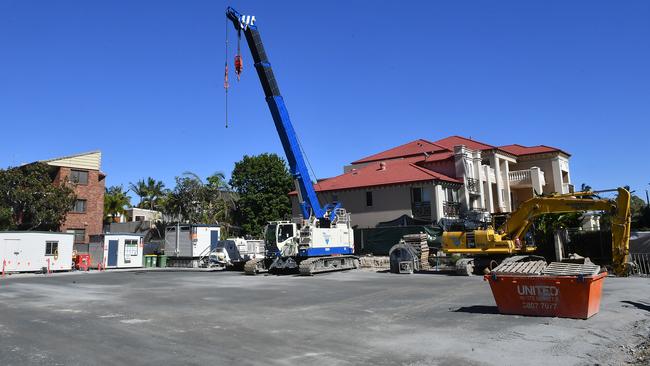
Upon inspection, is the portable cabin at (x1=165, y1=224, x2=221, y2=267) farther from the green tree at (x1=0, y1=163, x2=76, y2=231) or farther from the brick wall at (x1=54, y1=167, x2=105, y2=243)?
the brick wall at (x1=54, y1=167, x2=105, y2=243)

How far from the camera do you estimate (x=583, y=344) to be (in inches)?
341

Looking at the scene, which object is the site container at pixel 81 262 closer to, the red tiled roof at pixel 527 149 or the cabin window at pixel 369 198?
the cabin window at pixel 369 198

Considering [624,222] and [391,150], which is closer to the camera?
[624,222]

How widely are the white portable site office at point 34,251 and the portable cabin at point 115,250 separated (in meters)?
2.69

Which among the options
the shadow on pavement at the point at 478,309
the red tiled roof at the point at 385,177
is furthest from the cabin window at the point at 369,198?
the shadow on pavement at the point at 478,309

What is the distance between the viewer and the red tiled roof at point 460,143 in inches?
1842

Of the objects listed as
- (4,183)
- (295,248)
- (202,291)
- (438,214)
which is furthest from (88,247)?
(438,214)

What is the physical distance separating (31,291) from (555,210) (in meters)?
20.9

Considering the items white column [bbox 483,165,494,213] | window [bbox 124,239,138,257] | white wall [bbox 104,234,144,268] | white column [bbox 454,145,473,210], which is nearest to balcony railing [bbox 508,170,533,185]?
white column [bbox 483,165,494,213]

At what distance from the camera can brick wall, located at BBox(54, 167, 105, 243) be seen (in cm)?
4253

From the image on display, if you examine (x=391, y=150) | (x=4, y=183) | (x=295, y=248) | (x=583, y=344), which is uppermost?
(x=391, y=150)

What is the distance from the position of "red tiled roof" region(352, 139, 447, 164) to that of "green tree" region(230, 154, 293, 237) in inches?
510

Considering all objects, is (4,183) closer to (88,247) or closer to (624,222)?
(88,247)

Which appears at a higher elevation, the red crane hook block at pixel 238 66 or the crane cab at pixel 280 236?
the red crane hook block at pixel 238 66
